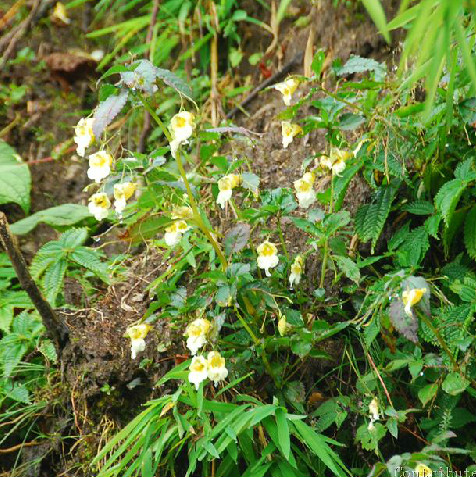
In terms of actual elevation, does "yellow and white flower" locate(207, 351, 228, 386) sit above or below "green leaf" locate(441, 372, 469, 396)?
above

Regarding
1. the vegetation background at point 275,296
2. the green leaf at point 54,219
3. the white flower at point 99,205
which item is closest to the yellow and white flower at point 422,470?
the vegetation background at point 275,296

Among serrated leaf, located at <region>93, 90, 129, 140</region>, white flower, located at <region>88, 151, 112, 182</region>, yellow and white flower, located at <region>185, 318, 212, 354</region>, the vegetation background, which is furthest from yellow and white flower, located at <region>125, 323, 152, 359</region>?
serrated leaf, located at <region>93, 90, 129, 140</region>

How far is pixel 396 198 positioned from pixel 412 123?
23 centimetres

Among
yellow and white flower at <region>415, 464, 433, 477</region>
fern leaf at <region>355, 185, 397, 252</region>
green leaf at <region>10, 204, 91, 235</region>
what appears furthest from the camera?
green leaf at <region>10, 204, 91, 235</region>

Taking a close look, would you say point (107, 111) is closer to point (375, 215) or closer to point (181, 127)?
point (181, 127)

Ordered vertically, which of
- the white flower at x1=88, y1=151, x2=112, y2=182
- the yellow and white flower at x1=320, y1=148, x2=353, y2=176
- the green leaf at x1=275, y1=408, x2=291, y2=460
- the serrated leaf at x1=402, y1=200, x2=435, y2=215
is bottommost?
the green leaf at x1=275, y1=408, x2=291, y2=460

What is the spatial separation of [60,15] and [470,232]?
2.65m

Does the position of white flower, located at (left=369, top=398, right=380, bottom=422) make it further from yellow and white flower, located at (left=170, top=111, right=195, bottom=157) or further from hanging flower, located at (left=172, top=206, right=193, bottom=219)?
yellow and white flower, located at (left=170, top=111, right=195, bottom=157)

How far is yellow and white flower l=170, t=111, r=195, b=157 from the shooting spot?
1578mm

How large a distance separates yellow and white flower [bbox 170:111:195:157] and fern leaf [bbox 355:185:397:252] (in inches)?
23.2

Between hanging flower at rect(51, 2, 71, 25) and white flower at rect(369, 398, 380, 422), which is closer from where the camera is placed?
white flower at rect(369, 398, 380, 422)

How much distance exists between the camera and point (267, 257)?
170cm

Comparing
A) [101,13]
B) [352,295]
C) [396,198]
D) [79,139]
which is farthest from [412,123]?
[101,13]

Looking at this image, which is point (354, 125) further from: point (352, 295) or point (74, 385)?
point (74, 385)
